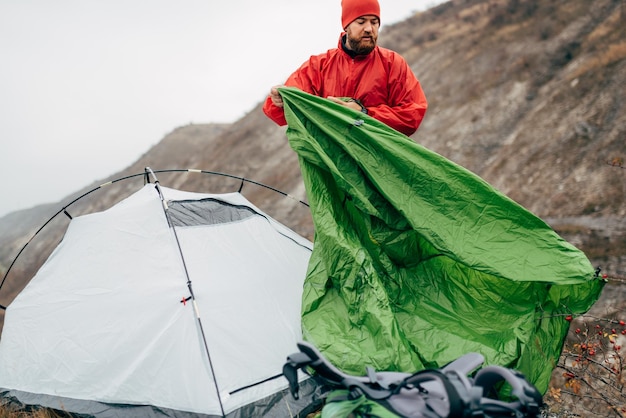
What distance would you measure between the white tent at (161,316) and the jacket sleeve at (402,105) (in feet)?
4.85

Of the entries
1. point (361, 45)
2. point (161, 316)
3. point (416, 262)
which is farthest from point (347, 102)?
point (161, 316)

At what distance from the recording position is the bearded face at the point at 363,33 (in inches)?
142

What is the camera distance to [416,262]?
11.5 ft

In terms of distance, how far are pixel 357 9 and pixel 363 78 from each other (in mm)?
493

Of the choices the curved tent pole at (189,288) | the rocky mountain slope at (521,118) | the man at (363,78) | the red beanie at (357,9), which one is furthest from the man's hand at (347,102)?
the rocky mountain slope at (521,118)

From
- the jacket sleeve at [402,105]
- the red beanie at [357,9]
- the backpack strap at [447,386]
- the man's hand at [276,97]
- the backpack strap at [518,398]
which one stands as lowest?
the backpack strap at [518,398]

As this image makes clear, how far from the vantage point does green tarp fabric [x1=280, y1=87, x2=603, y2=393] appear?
2998mm

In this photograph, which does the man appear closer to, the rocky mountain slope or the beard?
the beard

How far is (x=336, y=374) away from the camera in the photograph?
2523 mm

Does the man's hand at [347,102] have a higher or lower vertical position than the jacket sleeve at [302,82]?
lower

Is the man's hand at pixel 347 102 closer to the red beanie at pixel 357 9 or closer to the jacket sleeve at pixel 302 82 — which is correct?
the jacket sleeve at pixel 302 82

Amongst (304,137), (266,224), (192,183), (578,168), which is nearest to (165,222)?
(266,224)

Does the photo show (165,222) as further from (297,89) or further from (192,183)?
(192,183)

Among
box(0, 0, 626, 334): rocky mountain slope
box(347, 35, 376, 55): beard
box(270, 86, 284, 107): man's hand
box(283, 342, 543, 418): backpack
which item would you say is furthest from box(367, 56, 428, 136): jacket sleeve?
box(0, 0, 626, 334): rocky mountain slope
